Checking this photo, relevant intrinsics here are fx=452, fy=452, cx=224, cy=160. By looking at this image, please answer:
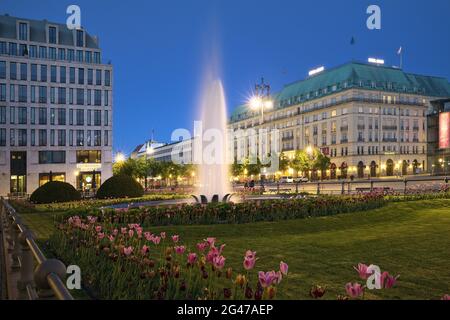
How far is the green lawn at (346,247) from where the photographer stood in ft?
27.9

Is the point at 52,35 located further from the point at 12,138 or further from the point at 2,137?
the point at 2,137

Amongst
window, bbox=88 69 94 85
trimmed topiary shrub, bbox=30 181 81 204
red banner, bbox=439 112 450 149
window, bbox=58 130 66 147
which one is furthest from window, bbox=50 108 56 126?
red banner, bbox=439 112 450 149

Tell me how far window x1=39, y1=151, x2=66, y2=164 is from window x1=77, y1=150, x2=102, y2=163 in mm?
2604

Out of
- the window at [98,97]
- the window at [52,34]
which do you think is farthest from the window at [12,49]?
the window at [98,97]

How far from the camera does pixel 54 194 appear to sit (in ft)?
119

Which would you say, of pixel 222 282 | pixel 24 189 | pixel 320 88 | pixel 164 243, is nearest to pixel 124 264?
pixel 222 282

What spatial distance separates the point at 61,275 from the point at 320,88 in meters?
116

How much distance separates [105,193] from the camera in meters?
37.6

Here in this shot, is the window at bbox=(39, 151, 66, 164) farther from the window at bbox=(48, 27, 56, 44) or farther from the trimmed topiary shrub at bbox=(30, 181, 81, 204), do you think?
the trimmed topiary shrub at bbox=(30, 181, 81, 204)

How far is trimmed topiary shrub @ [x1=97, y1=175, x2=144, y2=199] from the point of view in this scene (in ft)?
123

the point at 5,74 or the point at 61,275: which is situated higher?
the point at 5,74

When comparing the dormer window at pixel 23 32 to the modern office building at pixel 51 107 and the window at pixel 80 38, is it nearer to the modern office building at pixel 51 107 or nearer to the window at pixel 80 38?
the modern office building at pixel 51 107
